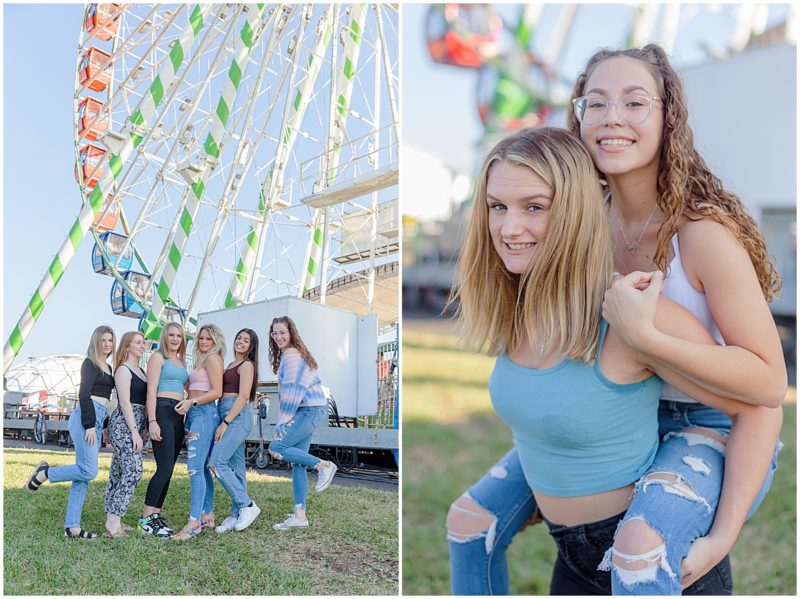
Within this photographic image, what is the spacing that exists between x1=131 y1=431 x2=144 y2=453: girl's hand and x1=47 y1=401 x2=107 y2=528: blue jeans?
11cm

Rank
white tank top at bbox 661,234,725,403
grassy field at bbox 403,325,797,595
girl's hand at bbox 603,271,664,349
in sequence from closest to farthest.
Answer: girl's hand at bbox 603,271,664,349
white tank top at bbox 661,234,725,403
grassy field at bbox 403,325,797,595

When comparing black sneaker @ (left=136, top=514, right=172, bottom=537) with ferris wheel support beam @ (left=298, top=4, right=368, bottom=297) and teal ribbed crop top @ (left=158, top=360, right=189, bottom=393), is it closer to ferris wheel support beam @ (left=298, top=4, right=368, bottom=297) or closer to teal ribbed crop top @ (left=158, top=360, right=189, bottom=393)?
teal ribbed crop top @ (left=158, top=360, right=189, bottom=393)

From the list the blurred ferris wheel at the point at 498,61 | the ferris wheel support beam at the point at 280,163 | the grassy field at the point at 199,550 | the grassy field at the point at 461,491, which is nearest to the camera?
the grassy field at the point at 199,550

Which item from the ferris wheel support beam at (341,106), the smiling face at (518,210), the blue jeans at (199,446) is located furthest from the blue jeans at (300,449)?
the smiling face at (518,210)

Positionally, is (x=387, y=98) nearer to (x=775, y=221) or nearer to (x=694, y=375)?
(x=694, y=375)

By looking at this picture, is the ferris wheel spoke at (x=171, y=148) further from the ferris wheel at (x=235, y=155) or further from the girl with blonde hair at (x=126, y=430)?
the girl with blonde hair at (x=126, y=430)

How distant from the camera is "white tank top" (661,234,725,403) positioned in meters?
1.47

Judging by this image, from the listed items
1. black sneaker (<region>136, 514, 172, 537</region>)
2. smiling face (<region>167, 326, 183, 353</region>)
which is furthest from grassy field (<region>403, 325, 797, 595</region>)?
smiling face (<region>167, 326, 183, 353</region>)

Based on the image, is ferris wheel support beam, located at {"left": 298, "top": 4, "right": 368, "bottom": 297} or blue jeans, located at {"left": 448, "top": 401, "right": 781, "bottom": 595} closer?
blue jeans, located at {"left": 448, "top": 401, "right": 781, "bottom": 595}

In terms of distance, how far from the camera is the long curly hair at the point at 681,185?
149 cm

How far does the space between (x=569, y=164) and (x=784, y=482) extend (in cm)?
333

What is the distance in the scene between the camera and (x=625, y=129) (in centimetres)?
154

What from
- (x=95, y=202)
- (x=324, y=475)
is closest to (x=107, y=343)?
(x=95, y=202)

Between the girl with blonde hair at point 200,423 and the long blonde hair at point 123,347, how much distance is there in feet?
0.73
